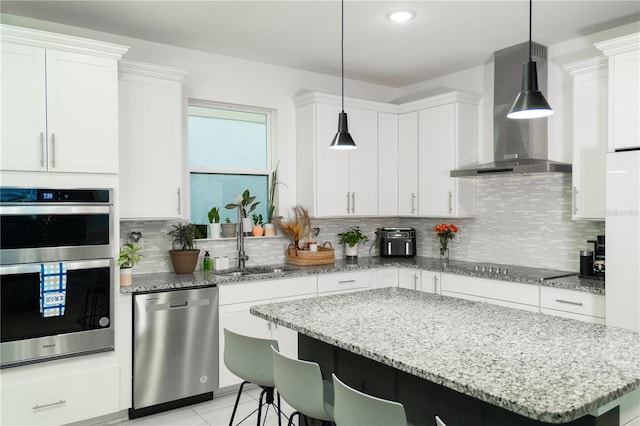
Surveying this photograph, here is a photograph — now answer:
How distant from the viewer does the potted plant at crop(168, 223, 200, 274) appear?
3.87 metres

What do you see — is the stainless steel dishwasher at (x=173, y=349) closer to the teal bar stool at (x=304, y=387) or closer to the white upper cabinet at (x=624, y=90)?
the teal bar stool at (x=304, y=387)

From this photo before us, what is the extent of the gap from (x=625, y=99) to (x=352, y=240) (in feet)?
8.48

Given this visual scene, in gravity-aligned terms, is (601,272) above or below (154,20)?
below

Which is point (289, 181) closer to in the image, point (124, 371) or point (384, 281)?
point (384, 281)

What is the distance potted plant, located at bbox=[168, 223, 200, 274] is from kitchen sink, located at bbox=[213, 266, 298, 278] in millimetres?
234

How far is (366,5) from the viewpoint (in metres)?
3.25

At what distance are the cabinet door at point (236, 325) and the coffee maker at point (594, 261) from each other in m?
2.46

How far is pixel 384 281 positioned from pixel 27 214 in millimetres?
3012

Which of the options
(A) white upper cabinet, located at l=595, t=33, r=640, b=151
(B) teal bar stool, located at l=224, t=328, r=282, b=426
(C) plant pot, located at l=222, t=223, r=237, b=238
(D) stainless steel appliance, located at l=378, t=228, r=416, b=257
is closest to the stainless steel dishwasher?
(C) plant pot, located at l=222, t=223, r=237, b=238

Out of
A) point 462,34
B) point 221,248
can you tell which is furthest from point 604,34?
point 221,248

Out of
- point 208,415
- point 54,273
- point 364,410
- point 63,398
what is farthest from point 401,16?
point 63,398

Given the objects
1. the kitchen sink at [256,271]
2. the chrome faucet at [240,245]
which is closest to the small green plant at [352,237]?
the kitchen sink at [256,271]

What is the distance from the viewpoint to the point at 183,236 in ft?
13.0

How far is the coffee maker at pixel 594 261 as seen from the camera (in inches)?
139
